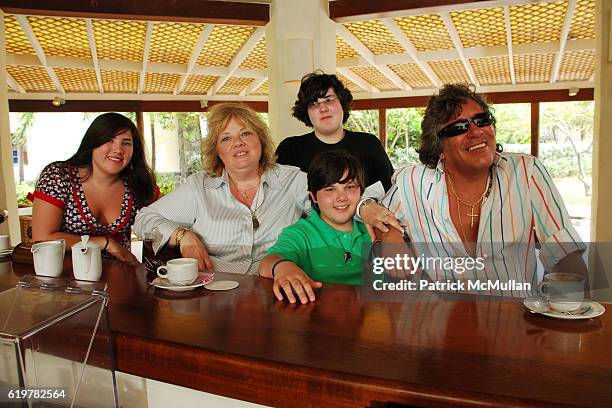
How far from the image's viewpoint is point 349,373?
0.91 meters

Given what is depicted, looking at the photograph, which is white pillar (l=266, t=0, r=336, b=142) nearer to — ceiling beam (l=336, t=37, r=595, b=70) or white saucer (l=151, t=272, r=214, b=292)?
ceiling beam (l=336, t=37, r=595, b=70)

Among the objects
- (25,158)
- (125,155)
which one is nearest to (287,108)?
(125,155)

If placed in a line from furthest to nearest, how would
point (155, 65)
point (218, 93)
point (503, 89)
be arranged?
point (218, 93) < point (503, 89) < point (155, 65)

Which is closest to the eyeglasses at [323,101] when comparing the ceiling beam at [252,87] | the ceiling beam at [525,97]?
the ceiling beam at [525,97]

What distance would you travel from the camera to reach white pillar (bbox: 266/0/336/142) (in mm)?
4277

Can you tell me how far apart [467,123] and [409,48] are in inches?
171

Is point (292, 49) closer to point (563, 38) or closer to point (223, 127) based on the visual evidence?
point (223, 127)

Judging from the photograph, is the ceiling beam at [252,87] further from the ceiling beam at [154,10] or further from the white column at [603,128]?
the white column at [603,128]

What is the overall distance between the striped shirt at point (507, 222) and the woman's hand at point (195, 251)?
2.63 ft

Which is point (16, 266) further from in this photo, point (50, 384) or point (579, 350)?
point (579, 350)

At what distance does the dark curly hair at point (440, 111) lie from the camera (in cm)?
184

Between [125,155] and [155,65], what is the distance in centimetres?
435

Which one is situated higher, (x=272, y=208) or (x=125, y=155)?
(x=125, y=155)

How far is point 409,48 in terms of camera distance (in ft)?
19.0
